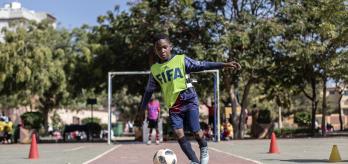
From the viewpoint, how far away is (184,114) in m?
7.82

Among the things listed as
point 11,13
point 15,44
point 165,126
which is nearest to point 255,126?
point 165,126

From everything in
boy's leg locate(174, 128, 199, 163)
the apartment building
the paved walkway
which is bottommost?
the paved walkway

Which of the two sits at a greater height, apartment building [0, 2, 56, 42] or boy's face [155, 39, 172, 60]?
apartment building [0, 2, 56, 42]

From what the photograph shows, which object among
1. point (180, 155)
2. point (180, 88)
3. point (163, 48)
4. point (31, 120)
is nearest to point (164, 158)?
point (180, 88)

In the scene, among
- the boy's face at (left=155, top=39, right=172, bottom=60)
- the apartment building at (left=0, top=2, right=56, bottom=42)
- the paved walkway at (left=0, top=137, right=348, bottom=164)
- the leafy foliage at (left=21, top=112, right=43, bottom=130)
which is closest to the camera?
the boy's face at (left=155, top=39, right=172, bottom=60)

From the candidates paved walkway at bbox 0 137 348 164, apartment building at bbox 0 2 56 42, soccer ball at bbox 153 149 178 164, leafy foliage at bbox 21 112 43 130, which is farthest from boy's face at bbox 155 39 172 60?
apartment building at bbox 0 2 56 42

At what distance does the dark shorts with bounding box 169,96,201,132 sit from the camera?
7.77 metres

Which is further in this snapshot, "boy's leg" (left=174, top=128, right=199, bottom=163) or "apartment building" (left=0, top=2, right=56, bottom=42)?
"apartment building" (left=0, top=2, right=56, bottom=42)

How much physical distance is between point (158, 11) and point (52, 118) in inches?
1663

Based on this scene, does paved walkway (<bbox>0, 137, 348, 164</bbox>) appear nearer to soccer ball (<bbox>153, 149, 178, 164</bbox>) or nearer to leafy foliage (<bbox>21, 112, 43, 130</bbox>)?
soccer ball (<bbox>153, 149, 178, 164</bbox>)

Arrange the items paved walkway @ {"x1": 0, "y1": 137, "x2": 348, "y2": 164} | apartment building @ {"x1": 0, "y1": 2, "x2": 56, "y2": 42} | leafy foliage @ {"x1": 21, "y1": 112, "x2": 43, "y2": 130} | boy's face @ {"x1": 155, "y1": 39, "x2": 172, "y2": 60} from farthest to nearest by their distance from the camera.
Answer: apartment building @ {"x1": 0, "y1": 2, "x2": 56, "y2": 42}, leafy foliage @ {"x1": 21, "y1": 112, "x2": 43, "y2": 130}, paved walkway @ {"x1": 0, "y1": 137, "x2": 348, "y2": 164}, boy's face @ {"x1": 155, "y1": 39, "x2": 172, "y2": 60}

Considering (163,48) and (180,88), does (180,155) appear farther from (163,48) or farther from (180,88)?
(163,48)

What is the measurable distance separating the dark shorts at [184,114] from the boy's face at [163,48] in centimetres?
60

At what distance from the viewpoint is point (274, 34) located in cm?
2703
